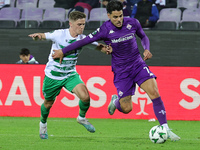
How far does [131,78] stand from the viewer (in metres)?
7.84

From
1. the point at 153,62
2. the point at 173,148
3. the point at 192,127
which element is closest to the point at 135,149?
the point at 173,148

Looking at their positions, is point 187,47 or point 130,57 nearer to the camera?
point 130,57

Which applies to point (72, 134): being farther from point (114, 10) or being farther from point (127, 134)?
point (114, 10)

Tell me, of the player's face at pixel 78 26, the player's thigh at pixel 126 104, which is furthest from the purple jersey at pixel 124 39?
the player's thigh at pixel 126 104

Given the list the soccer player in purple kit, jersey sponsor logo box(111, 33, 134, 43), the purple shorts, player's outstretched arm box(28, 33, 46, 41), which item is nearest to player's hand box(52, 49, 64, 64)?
the soccer player in purple kit

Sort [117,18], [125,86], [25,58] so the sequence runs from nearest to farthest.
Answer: [117,18] < [125,86] < [25,58]

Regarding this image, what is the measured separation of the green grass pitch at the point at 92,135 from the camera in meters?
7.03

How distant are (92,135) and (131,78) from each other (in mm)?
1495

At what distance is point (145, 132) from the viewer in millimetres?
9352

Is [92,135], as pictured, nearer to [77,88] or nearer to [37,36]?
[77,88]

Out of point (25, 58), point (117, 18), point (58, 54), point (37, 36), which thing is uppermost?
point (117, 18)

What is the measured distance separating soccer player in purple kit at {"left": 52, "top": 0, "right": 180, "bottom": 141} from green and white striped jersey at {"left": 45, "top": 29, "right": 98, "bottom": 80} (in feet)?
1.62

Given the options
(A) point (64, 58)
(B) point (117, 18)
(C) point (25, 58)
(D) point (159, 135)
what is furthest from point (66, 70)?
(C) point (25, 58)

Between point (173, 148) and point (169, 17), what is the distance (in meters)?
7.94
